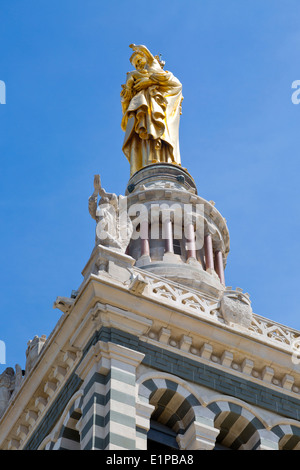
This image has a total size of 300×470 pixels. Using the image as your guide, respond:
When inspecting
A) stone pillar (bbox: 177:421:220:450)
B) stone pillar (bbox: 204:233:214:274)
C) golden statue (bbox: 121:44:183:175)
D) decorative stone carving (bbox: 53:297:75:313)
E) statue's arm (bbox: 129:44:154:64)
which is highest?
statue's arm (bbox: 129:44:154:64)

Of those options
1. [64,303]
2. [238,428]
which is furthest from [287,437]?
[64,303]

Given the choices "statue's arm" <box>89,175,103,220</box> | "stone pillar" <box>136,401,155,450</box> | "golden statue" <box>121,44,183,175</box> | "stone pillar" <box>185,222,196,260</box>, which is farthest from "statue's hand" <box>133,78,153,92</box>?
"stone pillar" <box>136,401,155,450</box>

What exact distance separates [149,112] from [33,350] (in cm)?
1834

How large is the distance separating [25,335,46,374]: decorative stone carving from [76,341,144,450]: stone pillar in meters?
4.41

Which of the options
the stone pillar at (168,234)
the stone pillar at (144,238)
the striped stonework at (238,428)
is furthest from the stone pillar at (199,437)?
the stone pillar at (168,234)

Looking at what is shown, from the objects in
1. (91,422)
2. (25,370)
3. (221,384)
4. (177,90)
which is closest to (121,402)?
(91,422)

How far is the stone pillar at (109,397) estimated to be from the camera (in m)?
29.0

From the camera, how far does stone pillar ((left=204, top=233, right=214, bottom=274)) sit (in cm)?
4406

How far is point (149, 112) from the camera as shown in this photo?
171ft

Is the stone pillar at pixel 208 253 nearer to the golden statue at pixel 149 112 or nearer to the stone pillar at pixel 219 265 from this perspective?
the stone pillar at pixel 219 265

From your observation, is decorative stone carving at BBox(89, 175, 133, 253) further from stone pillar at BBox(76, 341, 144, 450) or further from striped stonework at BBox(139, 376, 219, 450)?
striped stonework at BBox(139, 376, 219, 450)

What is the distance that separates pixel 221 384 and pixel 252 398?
3.23 feet

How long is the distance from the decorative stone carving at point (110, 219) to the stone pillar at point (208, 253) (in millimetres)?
8131

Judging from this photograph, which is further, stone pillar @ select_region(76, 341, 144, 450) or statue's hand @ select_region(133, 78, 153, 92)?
statue's hand @ select_region(133, 78, 153, 92)
